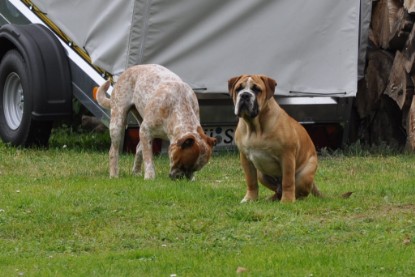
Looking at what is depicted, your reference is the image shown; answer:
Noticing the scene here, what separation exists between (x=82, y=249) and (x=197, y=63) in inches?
203

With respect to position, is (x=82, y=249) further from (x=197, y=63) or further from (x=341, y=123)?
(x=341, y=123)

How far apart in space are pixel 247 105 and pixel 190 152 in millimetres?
1359

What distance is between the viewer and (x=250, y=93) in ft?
33.3

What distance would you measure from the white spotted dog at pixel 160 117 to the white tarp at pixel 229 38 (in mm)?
819

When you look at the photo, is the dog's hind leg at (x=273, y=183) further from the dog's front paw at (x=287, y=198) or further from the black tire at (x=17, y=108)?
the black tire at (x=17, y=108)

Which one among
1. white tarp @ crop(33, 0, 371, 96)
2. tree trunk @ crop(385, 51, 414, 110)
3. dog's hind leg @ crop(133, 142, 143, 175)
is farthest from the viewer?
tree trunk @ crop(385, 51, 414, 110)

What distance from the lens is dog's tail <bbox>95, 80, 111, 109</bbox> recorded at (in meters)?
12.7

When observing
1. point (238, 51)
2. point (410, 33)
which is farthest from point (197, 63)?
point (410, 33)

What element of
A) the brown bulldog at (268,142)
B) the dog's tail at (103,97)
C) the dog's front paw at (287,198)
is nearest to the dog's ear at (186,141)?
the brown bulldog at (268,142)

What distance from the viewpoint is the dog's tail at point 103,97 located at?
501 inches

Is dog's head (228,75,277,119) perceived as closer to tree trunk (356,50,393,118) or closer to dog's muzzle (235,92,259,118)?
dog's muzzle (235,92,259,118)

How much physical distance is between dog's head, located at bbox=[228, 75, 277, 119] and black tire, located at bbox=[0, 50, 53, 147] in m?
4.43

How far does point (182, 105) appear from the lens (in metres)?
11.8

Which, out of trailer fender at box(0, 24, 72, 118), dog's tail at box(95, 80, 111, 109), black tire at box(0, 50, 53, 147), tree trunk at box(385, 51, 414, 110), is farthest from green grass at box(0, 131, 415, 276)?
tree trunk at box(385, 51, 414, 110)
